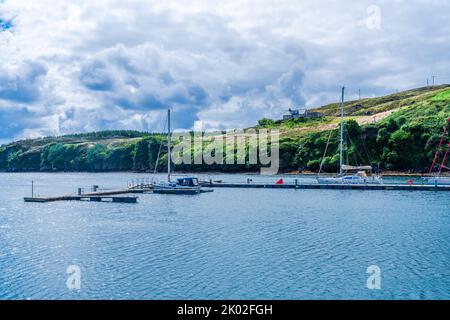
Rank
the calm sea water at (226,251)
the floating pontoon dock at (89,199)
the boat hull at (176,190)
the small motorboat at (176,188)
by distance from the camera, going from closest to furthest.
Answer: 1. the calm sea water at (226,251)
2. the floating pontoon dock at (89,199)
3. the boat hull at (176,190)
4. the small motorboat at (176,188)

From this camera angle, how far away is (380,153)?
154 meters

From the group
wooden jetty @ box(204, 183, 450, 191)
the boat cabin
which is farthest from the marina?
the boat cabin

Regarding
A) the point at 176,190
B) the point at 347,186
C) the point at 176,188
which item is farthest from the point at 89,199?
the point at 347,186

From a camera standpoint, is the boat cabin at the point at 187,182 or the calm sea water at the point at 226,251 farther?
the boat cabin at the point at 187,182

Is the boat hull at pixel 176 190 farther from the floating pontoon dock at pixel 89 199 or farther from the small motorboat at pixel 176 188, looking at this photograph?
the floating pontoon dock at pixel 89 199

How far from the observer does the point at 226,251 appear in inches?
1465

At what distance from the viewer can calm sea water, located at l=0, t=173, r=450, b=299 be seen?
28047 millimetres

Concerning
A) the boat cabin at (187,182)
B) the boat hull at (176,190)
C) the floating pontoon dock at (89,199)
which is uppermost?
the boat cabin at (187,182)

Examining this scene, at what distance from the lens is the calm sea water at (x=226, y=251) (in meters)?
28.0

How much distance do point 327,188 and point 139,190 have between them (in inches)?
1547

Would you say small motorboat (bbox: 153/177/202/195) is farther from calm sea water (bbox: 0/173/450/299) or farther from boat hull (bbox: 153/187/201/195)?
calm sea water (bbox: 0/173/450/299)

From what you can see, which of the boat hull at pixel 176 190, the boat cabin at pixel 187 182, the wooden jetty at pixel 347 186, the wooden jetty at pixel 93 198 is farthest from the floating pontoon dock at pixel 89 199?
the wooden jetty at pixel 347 186

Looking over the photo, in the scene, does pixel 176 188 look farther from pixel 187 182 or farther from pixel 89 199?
pixel 89 199
